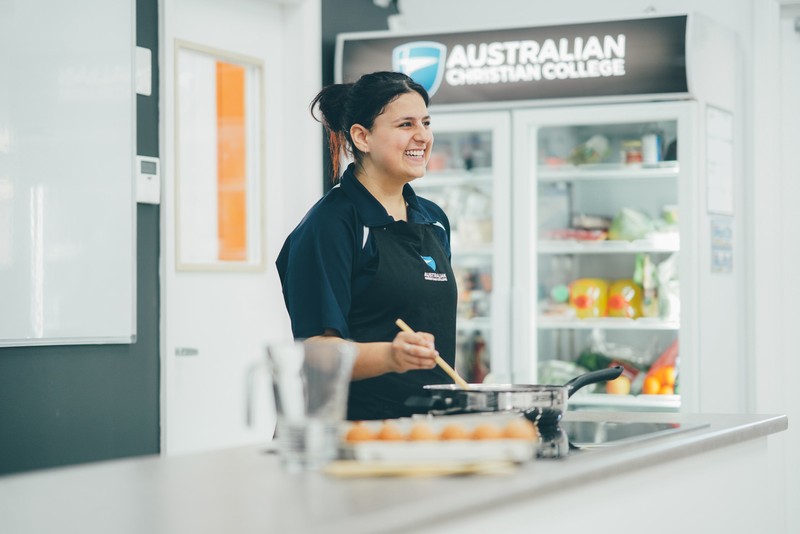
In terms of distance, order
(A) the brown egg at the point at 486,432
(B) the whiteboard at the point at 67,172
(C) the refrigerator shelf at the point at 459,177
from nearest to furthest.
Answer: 1. (A) the brown egg at the point at 486,432
2. (B) the whiteboard at the point at 67,172
3. (C) the refrigerator shelf at the point at 459,177

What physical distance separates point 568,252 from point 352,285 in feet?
9.83

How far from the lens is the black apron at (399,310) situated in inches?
94.7

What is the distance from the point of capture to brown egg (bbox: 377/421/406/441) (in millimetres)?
1673

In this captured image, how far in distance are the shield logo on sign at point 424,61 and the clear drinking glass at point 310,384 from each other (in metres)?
3.50

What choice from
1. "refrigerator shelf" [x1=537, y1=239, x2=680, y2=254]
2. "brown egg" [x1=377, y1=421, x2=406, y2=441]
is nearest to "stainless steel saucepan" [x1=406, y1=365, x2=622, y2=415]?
"brown egg" [x1=377, y1=421, x2=406, y2=441]

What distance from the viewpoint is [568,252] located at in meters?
5.25

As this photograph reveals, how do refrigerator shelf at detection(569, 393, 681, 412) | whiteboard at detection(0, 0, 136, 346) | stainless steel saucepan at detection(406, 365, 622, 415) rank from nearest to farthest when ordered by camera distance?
1. stainless steel saucepan at detection(406, 365, 622, 415)
2. whiteboard at detection(0, 0, 136, 346)
3. refrigerator shelf at detection(569, 393, 681, 412)

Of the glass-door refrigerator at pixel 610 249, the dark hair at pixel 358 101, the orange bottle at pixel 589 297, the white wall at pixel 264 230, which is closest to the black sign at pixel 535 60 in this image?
the glass-door refrigerator at pixel 610 249

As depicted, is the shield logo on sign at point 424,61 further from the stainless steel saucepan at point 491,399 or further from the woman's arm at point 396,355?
the stainless steel saucepan at point 491,399

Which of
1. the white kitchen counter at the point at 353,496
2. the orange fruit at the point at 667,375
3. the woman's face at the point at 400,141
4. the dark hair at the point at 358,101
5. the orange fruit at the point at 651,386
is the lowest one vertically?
the orange fruit at the point at 651,386

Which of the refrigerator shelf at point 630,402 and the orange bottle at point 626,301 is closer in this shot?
the refrigerator shelf at point 630,402

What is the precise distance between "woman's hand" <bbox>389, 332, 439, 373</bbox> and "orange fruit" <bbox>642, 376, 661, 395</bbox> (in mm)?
3243

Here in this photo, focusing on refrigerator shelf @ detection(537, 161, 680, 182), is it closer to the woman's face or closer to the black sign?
the black sign

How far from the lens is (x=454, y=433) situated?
5.44 feet
